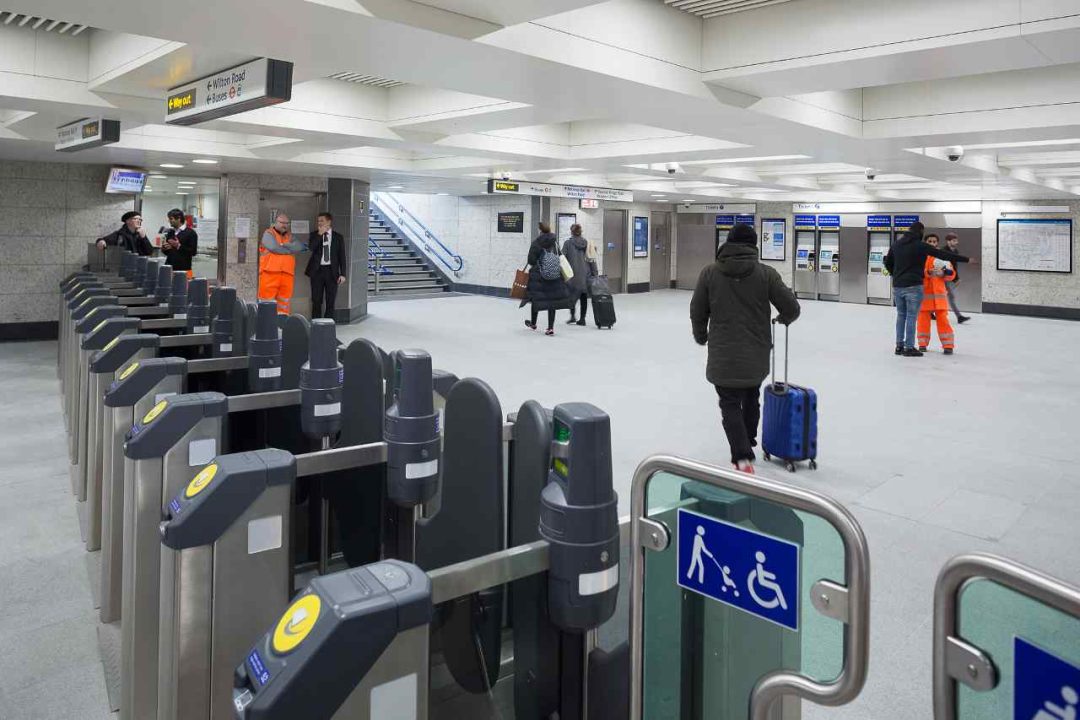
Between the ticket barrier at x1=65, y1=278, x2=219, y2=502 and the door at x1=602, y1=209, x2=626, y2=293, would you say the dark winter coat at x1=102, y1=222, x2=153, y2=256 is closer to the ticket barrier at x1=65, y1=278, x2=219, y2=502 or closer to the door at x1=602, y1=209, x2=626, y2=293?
the ticket barrier at x1=65, y1=278, x2=219, y2=502

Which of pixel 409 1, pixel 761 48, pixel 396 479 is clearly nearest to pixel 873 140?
pixel 761 48

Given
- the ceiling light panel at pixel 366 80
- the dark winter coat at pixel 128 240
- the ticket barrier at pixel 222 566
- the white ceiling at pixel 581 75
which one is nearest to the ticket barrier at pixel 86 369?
the white ceiling at pixel 581 75

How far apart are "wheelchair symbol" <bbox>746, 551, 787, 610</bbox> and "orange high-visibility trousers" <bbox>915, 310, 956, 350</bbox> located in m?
9.46

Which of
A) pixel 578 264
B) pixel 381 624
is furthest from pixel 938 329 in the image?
pixel 381 624

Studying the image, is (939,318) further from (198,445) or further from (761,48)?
(198,445)

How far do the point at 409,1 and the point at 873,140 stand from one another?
5312 millimetres

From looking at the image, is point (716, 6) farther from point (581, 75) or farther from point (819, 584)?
point (819, 584)

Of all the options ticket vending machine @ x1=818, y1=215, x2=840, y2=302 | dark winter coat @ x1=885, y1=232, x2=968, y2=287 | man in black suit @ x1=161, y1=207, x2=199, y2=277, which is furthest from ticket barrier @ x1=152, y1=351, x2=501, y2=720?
ticket vending machine @ x1=818, y1=215, x2=840, y2=302

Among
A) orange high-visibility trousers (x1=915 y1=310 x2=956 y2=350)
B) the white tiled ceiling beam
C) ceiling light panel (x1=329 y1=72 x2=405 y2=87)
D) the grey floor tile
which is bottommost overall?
the grey floor tile

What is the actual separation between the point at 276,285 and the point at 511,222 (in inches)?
357

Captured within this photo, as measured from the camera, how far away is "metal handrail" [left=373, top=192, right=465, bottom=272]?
19531mm

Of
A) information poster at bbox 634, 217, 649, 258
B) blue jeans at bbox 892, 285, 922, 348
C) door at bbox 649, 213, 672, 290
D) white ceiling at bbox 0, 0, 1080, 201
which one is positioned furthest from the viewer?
door at bbox 649, 213, 672, 290

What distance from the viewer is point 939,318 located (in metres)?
9.84

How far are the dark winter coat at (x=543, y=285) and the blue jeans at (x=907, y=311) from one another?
4.36 meters
